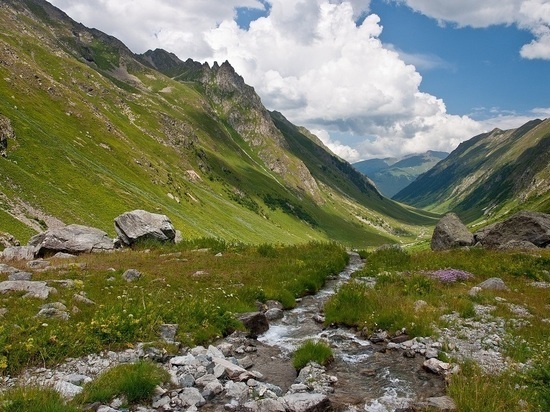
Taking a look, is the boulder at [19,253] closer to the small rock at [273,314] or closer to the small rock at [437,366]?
the small rock at [273,314]

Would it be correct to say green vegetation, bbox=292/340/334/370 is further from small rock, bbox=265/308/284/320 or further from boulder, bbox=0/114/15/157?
boulder, bbox=0/114/15/157

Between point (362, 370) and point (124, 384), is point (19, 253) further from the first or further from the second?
point (362, 370)

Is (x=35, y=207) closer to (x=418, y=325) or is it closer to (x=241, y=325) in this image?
(x=241, y=325)

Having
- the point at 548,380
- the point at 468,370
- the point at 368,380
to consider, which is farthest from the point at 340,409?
the point at 548,380

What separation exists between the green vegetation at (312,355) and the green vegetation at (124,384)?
4327mm

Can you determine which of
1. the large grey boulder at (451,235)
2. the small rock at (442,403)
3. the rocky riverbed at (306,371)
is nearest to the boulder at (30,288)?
the rocky riverbed at (306,371)

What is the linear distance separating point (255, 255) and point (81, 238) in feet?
50.8

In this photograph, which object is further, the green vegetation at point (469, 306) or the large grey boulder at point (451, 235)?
the large grey boulder at point (451, 235)

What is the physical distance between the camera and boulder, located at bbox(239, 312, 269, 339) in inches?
640

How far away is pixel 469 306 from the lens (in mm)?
17219

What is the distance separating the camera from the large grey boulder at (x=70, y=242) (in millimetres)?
32281

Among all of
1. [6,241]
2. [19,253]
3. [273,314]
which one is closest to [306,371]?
[273,314]

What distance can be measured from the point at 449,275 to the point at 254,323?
14.8 metres

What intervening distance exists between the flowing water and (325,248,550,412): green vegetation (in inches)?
37.3
